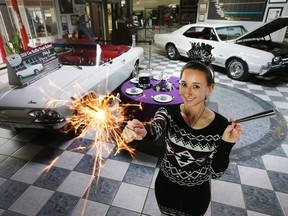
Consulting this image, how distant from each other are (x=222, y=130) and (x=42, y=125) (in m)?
2.50

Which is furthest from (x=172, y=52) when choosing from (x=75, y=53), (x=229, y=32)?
(x=75, y=53)

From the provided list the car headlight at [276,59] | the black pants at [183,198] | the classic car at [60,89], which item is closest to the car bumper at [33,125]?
the classic car at [60,89]

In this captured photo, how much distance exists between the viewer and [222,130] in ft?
3.78

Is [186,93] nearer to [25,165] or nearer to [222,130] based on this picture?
[222,130]

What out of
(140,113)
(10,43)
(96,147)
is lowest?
(96,147)

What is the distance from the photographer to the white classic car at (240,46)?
5258 mm

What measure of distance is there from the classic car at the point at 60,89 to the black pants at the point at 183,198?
6.29 feet

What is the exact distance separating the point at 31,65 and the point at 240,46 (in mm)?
5445

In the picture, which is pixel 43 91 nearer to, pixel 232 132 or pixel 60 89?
pixel 60 89

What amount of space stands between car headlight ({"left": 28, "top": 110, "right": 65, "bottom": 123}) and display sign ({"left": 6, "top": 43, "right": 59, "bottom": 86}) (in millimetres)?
764

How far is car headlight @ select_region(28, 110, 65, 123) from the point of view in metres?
2.72

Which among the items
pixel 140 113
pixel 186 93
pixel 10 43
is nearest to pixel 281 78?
pixel 140 113

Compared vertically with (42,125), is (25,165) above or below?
below

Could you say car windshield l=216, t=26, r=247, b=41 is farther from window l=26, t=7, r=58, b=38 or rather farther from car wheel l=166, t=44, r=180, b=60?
window l=26, t=7, r=58, b=38
